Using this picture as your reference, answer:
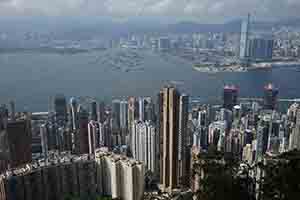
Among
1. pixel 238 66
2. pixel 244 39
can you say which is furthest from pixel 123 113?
pixel 244 39

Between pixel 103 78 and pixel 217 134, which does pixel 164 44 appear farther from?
pixel 217 134

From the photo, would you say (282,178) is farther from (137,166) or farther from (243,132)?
(243,132)

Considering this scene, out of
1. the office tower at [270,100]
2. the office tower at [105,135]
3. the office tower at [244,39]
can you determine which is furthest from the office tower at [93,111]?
the office tower at [244,39]

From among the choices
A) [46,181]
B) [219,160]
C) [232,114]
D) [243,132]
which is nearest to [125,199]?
[46,181]

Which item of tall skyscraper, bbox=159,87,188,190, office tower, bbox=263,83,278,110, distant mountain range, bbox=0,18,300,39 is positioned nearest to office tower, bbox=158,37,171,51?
distant mountain range, bbox=0,18,300,39

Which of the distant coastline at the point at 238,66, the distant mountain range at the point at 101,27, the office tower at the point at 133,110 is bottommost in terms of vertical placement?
the office tower at the point at 133,110

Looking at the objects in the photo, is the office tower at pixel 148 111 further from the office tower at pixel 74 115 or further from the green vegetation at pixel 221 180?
the green vegetation at pixel 221 180
